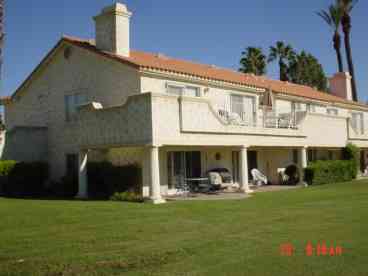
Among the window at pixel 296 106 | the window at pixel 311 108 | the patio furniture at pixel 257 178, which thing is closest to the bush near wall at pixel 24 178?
the patio furniture at pixel 257 178

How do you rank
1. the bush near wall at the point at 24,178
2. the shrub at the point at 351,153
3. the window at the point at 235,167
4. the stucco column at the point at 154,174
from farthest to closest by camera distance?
Result: the shrub at the point at 351,153
the window at the point at 235,167
the bush near wall at the point at 24,178
the stucco column at the point at 154,174

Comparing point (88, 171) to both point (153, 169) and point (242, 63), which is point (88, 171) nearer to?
point (153, 169)

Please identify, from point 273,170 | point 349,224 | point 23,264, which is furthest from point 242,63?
point 23,264

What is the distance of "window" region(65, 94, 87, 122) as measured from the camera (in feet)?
78.8

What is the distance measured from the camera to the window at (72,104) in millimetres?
24016

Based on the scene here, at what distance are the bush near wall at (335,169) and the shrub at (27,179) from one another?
13688mm

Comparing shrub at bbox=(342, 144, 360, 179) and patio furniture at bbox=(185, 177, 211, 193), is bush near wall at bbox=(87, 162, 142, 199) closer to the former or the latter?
patio furniture at bbox=(185, 177, 211, 193)

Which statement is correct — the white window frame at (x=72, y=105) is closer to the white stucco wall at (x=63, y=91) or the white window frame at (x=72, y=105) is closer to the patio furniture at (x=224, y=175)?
the white stucco wall at (x=63, y=91)

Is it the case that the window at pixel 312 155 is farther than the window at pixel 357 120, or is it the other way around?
the window at pixel 357 120

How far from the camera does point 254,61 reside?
5784cm

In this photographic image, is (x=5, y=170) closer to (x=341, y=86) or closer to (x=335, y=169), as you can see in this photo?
(x=335, y=169)

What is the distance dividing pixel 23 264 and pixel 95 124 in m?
13.1

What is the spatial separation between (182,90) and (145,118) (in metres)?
4.80

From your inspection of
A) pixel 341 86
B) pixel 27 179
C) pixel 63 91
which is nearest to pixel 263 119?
pixel 63 91
